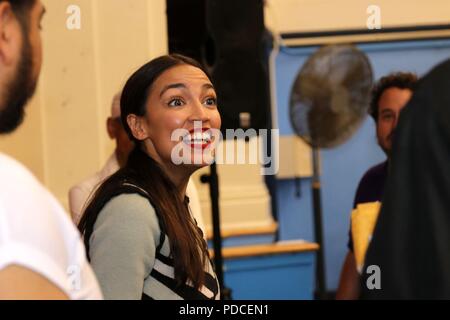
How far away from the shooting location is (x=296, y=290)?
307 centimetres

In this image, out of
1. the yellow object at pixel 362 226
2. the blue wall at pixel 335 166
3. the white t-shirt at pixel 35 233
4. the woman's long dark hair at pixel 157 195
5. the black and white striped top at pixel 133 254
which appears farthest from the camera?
the blue wall at pixel 335 166

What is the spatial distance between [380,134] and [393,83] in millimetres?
160

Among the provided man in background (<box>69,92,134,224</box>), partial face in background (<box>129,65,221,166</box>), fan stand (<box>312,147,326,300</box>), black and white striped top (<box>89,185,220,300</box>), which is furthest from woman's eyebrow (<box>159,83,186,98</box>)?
fan stand (<box>312,147,326,300</box>)

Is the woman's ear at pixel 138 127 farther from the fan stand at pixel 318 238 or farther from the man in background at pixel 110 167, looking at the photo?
the fan stand at pixel 318 238

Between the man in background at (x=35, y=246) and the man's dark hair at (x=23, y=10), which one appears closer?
the man in background at (x=35, y=246)

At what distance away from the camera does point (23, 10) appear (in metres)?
0.90

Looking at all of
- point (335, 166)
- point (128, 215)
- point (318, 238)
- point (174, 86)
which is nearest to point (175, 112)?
point (174, 86)

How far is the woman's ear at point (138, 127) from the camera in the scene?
155 centimetres

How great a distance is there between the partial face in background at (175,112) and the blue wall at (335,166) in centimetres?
206

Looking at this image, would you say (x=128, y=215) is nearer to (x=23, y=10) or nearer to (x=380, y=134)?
(x=23, y=10)

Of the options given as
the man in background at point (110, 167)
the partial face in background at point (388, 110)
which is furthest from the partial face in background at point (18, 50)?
the partial face in background at point (388, 110)

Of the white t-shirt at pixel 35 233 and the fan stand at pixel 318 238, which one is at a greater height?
the white t-shirt at pixel 35 233

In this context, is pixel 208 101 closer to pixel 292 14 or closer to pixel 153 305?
pixel 153 305

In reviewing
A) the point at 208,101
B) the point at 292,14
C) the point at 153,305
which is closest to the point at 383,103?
the point at 208,101
